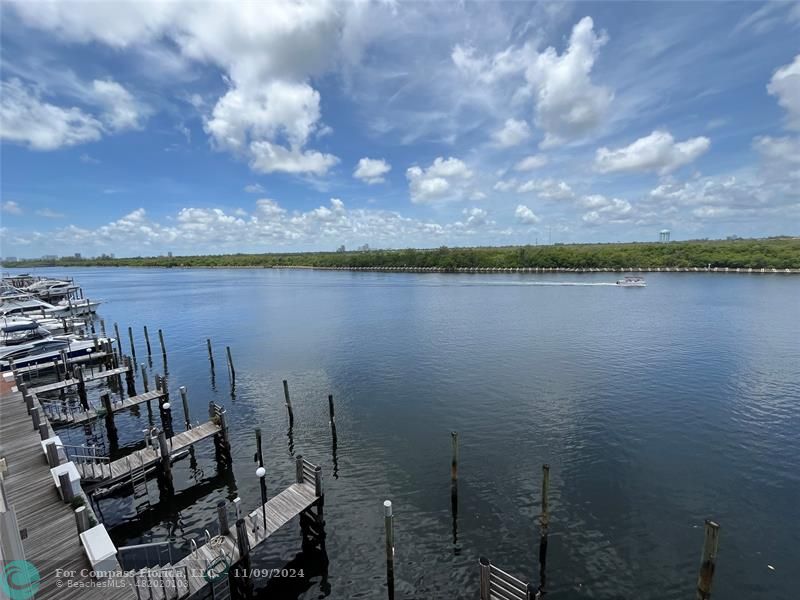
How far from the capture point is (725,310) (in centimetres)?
6644

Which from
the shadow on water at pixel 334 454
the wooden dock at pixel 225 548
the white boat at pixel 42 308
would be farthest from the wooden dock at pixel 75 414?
the white boat at pixel 42 308

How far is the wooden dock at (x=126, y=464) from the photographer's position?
18.2 m

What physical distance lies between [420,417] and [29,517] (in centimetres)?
2037

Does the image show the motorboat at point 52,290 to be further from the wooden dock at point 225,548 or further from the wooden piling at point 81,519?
the wooden dock at point 225,548

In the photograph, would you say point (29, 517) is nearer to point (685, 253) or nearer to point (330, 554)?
point (330, 554)

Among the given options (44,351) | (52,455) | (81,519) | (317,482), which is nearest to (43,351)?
(44,351)

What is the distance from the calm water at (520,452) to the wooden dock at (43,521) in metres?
4.25

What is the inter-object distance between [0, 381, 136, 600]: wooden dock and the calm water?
13.9 feet

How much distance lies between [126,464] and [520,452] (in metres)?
20.7

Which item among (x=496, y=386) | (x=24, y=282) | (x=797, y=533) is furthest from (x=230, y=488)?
(x=24, y=282)

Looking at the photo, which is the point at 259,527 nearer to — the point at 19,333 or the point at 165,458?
the point at 165,458

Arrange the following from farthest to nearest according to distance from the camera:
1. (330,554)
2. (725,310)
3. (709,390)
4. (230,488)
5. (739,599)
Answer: (725,310)
(709,390)
(230,488)
(330,554)
(739,599)

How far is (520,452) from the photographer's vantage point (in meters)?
23.1

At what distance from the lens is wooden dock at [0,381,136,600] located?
426 inches
